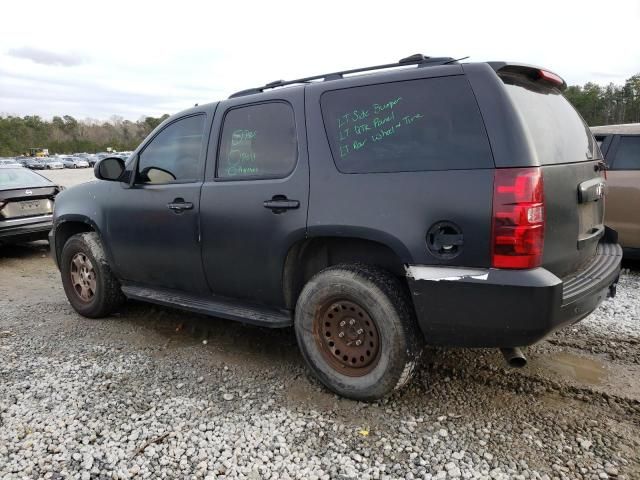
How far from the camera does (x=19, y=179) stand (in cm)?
820

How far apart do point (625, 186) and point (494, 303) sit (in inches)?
163

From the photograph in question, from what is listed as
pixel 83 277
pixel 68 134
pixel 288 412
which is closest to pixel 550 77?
pixel 288 412

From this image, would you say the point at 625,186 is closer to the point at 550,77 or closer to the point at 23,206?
the point at 550,77

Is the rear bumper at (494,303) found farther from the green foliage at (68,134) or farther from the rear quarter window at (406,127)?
the green foliage at (68,134)

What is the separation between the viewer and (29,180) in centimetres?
830

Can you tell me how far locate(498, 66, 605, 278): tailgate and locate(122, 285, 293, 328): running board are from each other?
5.63 ft

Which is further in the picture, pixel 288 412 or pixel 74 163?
pixel 74 163

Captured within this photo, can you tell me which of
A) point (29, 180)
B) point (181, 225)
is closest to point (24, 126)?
point (29, 180)

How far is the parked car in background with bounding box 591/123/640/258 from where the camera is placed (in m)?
5.59

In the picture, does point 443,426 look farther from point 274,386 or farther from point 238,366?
point 238,366

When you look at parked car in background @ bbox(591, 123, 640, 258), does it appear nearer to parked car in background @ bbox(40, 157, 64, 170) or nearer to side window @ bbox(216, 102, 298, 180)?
side window @ bbox(216, 102, 298, 180)

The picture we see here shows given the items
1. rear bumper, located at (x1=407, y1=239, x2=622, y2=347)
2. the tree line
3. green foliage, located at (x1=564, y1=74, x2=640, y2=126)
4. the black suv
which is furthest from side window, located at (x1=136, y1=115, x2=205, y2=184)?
the tree line

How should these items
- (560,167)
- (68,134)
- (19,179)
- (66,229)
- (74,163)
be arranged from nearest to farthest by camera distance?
(560,167) < (66,229) < (19,179) < (74,163) < (68,134)

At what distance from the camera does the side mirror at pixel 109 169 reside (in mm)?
4168
